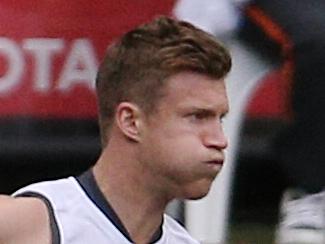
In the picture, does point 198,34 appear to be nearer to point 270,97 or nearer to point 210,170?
point 210,170

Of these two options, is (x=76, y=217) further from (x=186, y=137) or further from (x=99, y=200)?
(x=186, y=137)

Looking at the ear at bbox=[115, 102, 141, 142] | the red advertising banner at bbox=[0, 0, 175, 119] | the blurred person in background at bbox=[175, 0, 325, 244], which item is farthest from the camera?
the red advertising banner at bbox=[0, 0, 175, 119]

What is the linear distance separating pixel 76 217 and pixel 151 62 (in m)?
0.32

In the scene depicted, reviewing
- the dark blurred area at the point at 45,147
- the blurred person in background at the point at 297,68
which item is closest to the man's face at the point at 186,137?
the blurred person in background at the point at 297,68

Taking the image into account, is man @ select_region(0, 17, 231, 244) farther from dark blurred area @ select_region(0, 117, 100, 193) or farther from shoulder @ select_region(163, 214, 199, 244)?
dark blurred area @ select_region(0, 117, 100, 193)

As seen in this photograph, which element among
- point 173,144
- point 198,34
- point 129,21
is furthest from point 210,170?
point 129,21

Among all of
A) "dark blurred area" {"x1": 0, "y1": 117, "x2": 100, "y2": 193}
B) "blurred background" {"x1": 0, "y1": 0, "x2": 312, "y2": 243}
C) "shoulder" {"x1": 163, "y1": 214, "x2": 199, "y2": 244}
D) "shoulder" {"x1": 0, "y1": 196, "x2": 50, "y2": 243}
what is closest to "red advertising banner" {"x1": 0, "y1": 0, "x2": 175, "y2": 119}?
"blurred background" {"x1": 0, "y1": 0, "x2": 312, "y2": 243}

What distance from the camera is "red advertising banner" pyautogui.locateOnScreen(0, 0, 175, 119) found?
5324mm

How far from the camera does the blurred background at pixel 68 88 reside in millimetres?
5328

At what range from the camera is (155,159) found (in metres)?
2.80

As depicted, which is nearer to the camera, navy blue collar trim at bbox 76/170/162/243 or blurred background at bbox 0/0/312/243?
navy blue collar trim at bbox 76/170/162/243

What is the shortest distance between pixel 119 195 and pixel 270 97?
8.77 ft

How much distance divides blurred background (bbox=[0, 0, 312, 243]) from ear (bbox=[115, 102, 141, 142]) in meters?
2.46

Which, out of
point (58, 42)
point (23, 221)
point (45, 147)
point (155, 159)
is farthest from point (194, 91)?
point (45, 147)
